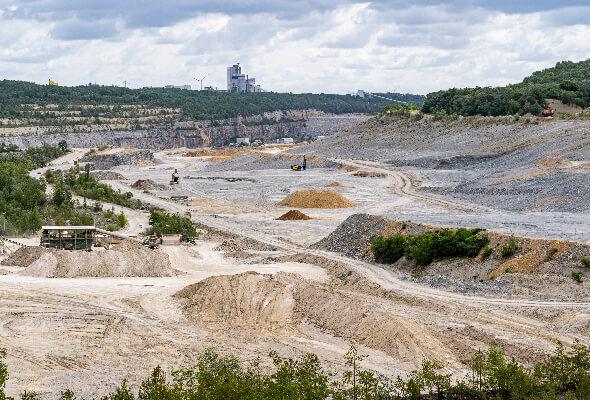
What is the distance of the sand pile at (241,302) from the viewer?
136 feet

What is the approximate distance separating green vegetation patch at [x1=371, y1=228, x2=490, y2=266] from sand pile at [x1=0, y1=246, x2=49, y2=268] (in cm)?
1763

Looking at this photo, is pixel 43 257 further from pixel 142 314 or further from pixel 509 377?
pixel 509 377

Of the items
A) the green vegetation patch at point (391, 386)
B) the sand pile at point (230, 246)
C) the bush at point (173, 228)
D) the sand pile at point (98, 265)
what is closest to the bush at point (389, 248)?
the sand pile at point (98, 265)

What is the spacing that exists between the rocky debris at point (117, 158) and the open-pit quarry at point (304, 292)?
Result: 64108mm

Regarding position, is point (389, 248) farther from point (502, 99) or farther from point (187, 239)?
point (502, 99)

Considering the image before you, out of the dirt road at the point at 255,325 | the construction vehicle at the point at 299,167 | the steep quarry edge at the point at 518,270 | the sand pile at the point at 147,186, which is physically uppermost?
the steep quarry edge at the point at 518,270

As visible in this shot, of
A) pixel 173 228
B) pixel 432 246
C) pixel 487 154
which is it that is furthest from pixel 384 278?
pixel 487 154

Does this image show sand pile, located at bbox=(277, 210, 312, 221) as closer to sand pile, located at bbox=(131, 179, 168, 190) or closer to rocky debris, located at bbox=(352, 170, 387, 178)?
sand pile, located at bbox=(131, 179, 168, 190)

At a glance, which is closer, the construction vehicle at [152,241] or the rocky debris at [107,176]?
the construction vehicle at [152,241]

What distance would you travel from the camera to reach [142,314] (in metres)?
43.4

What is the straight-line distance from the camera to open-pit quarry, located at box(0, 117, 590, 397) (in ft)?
119

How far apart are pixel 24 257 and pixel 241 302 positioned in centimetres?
1743

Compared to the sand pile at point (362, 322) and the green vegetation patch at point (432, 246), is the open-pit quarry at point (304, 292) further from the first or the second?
the green vegetation patch at point (432, 246)

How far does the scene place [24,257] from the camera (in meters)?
56.1
